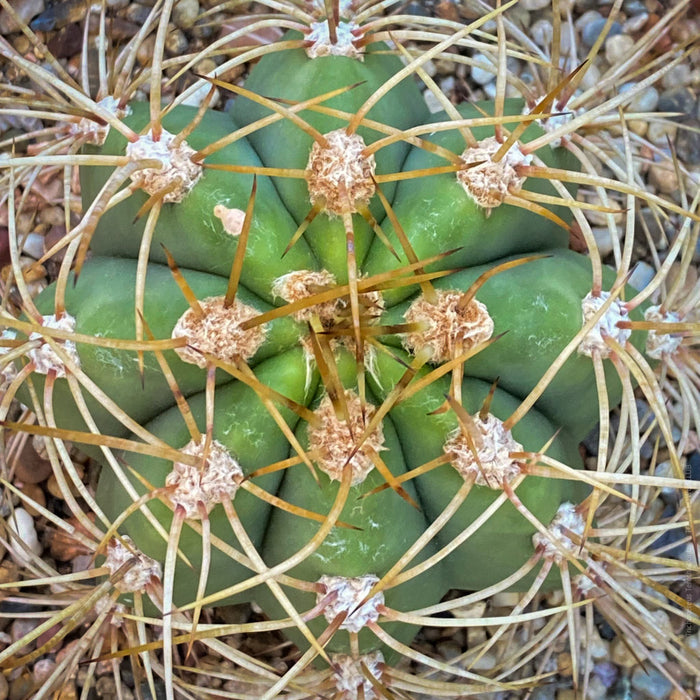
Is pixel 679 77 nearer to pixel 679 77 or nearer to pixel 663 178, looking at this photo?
pixel 679 77

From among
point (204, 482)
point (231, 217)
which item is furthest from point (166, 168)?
point (204, 482)

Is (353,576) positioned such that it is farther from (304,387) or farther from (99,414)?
(99,414)

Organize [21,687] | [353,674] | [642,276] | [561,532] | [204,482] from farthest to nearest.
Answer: [642,276] → [21,687] → [353,674] → [561,532] → [204,482]

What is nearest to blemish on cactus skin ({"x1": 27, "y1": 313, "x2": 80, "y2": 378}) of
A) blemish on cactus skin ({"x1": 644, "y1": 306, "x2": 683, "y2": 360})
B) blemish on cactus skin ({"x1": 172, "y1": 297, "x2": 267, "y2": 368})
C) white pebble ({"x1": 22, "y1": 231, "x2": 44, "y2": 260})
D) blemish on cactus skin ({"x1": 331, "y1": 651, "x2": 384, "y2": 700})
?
blemish on cactus skin ({"x1": 172, "y1": 297, "x2": 267, "y2": 368})

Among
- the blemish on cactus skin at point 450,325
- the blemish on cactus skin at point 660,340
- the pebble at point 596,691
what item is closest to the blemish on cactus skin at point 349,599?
the blemish on cactus skin at point 450,325

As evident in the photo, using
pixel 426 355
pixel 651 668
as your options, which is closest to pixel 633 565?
pixel 651 668

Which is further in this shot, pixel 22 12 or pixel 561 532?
pixel 22 12

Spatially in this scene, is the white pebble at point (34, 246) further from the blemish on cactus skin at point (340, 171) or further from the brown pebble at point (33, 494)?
the blemish on cactus skin at point (340, 171)
